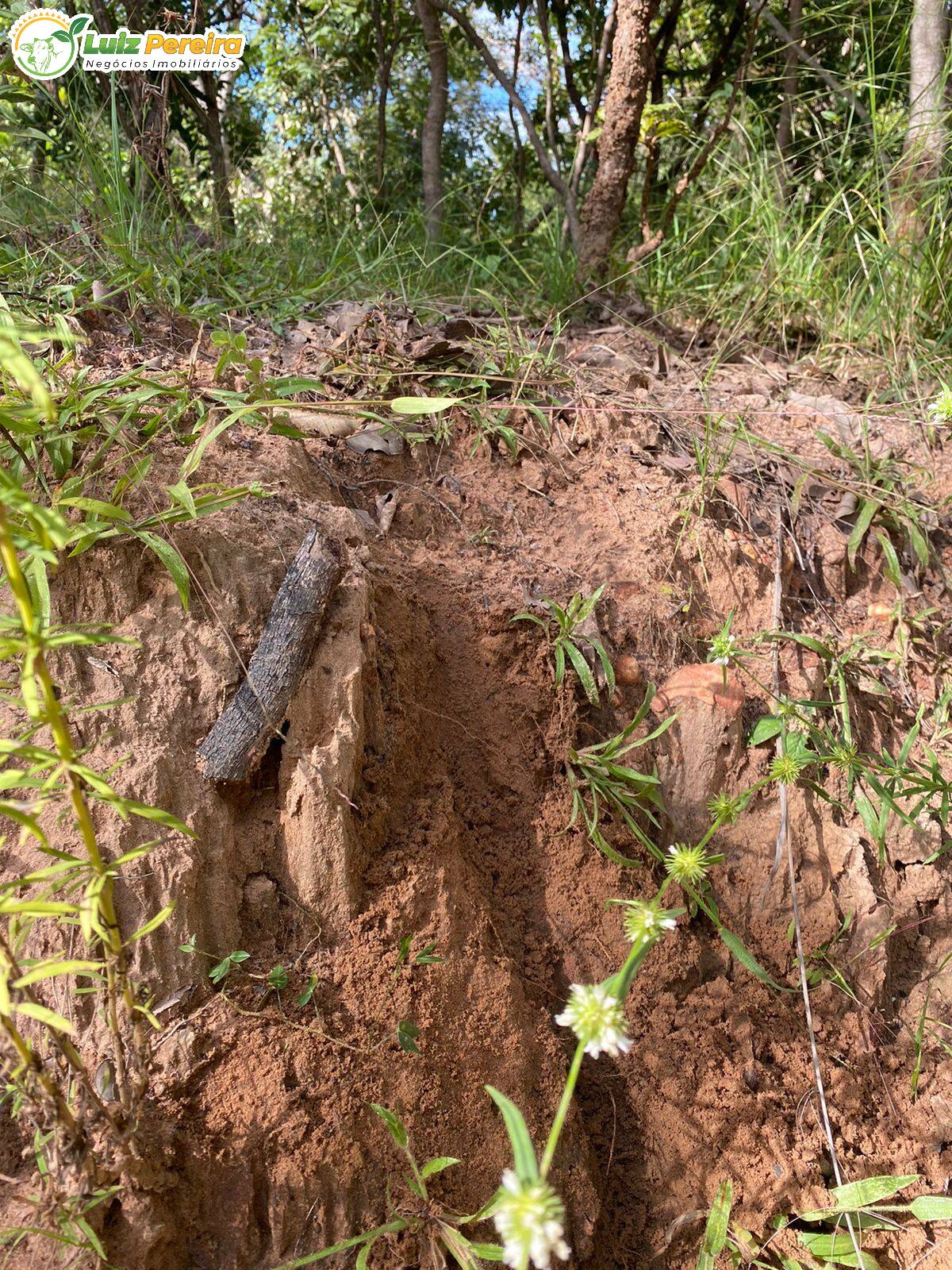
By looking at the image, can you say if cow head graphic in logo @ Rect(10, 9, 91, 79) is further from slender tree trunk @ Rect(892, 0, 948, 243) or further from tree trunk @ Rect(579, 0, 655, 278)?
slender tree trunk @ Rect(892, 0, 948, 243)

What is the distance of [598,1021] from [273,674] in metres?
0.96

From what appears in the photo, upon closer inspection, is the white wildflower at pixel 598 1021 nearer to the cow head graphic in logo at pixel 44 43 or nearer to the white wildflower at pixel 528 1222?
the white wildflower at pixel 528 1222

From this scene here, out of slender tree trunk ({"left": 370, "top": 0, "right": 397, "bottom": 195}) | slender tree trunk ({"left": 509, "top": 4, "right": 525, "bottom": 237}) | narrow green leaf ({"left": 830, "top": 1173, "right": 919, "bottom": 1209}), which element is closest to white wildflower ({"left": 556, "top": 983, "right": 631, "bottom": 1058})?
narrow green leaf ({"left": 830, "top": 1173, "right": 919, "bottom": 1209})

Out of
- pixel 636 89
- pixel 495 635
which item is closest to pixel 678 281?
pixel 636 89

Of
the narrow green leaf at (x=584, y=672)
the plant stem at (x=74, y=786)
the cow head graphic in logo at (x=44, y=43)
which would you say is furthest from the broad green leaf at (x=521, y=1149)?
the cow head graphic in logo at (x=44, y=43)

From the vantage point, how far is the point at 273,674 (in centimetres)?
176

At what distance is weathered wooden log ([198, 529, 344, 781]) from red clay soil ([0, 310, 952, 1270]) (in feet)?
0.16

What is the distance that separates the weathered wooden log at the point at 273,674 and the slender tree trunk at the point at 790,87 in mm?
3060

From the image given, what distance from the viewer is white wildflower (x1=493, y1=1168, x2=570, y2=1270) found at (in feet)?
2.81

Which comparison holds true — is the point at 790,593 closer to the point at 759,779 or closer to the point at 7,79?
the point at 759,779

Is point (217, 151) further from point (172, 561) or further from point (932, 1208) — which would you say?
point (932, 1208)

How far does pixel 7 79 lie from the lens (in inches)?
129

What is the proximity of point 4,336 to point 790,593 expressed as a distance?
2.17 metres

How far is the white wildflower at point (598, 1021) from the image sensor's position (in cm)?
104
